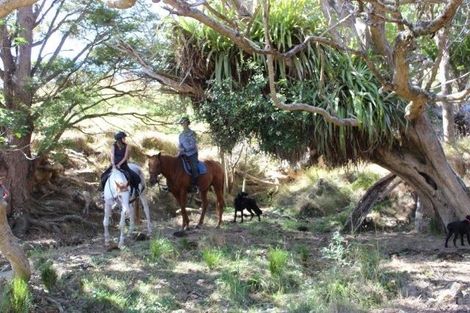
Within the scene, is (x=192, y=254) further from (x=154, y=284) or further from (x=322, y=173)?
(x=322, y=173)

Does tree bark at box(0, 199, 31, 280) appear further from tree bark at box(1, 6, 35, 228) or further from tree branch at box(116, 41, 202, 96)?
tree bark at box(1, 6, 35, 228)

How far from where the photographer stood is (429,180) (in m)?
11.1

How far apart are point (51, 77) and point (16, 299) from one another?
26.4 feet

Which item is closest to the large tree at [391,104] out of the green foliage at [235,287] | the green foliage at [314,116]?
the green foliage at [314,116]

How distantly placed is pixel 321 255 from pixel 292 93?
279 cm

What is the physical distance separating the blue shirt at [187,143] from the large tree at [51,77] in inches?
80.3

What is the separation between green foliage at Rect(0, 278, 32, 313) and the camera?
19.8ft

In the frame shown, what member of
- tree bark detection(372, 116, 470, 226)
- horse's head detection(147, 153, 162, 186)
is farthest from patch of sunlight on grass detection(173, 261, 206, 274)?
tree bark detection(372, 116, 470, 226)

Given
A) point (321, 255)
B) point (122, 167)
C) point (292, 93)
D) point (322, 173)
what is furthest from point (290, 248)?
point (322, 173)

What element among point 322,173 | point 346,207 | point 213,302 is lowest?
point 213,302

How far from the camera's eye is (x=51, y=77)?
1319 centimetres

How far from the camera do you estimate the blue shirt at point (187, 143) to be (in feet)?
38.9

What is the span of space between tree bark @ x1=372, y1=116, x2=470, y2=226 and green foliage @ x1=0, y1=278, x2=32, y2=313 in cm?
711

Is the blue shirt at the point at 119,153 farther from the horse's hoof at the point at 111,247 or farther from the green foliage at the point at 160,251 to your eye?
the green foliage at the point at 160,251
